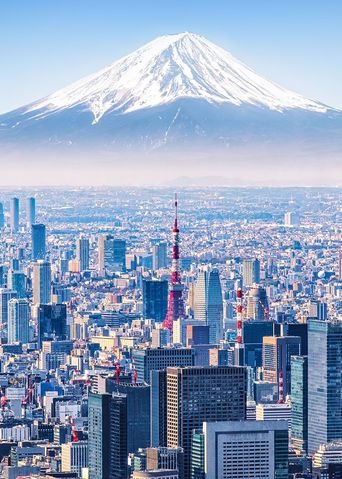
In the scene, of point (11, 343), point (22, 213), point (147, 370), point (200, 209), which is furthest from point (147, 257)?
point (147, 370)

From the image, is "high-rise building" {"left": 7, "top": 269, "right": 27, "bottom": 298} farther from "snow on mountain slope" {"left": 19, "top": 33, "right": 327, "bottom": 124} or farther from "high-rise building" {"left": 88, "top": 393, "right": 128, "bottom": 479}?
"high-rise building" {"left": 88, "top": 393, "right": 128, "bottom": 479}

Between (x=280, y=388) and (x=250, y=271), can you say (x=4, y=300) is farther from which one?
(x=280, y=388)

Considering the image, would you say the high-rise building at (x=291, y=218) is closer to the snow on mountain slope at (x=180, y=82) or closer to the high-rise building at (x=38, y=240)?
the snow on mountain slope at (x=180, y=82)

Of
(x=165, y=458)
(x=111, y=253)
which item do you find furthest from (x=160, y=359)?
(x=111, y=253)

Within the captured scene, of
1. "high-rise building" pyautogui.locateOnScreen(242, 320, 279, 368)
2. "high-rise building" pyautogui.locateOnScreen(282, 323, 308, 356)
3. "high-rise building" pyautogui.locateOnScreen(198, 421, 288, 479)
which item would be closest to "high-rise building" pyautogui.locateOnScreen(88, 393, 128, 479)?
"high-rise building" pyautogui.locateOnScreen(198, 421, 288, 479)

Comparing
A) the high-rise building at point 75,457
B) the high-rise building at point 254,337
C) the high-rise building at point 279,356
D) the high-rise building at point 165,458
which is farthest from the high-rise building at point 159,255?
the high-rise building at point 165,458
